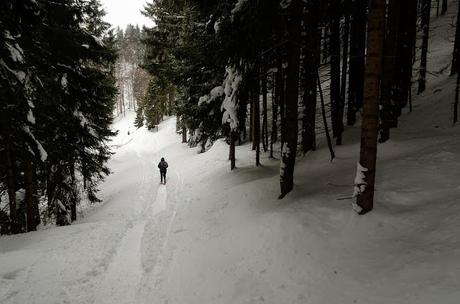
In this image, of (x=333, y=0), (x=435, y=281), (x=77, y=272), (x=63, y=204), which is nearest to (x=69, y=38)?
(x=63, y=204)

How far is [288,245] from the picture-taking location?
7316 mm

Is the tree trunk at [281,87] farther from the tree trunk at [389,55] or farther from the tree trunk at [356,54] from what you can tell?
the tree trunk at [389,55]

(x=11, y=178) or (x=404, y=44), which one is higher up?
(x=404, y=44)

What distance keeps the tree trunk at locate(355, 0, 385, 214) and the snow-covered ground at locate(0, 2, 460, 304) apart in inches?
19.2

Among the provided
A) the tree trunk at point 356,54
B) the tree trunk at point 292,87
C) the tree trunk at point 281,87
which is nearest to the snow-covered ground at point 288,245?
the tree trunk at point 292,87

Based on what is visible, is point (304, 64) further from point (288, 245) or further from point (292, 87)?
point (288, 245)

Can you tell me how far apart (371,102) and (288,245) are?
3500mm

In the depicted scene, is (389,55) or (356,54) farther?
(356,54)

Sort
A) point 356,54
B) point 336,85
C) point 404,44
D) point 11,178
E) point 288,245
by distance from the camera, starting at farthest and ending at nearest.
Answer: point 356,54
point 336,85
point 404,44
point 11,178
point 288,245

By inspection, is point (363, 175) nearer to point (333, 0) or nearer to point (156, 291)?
point (156, 291)

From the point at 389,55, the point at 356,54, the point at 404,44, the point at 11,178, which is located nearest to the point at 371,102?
the point at 389,55

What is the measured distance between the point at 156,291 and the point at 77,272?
2.54 m

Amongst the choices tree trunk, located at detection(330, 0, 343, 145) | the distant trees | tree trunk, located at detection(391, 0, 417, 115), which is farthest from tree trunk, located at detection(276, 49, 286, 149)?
the distant trees

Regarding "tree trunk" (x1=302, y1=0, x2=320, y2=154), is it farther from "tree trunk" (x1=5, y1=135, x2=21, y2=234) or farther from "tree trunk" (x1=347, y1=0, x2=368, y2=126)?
"tree trunk" (x1=5, y1=135, x2=21, y2=234)
